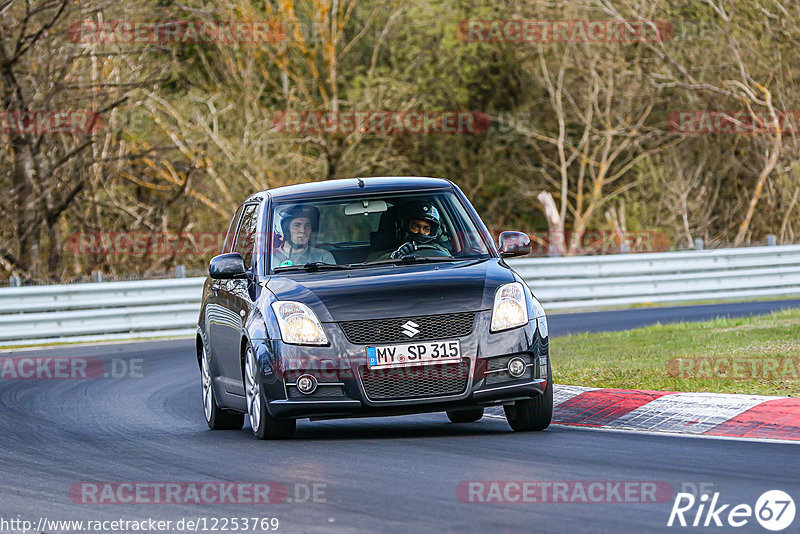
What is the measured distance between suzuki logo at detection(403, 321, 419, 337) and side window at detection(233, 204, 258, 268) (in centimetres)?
199

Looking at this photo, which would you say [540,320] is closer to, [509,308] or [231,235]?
[509,308]

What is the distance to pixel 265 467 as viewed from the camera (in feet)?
27.6

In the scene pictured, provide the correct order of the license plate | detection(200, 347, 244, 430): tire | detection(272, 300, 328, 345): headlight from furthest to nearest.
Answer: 1. detection(200, 347, 244, 430): tire
2. detection(272, 300, 328, 345): headlight
3. the license plate

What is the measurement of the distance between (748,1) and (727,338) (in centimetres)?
2196

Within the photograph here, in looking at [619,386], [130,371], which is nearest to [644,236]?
[130,371]

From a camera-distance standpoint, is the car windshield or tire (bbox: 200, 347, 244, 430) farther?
tire (bbox: 200, 347, 244, 430)

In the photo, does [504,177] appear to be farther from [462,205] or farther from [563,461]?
[563,461]

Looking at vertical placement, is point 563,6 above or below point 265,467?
above

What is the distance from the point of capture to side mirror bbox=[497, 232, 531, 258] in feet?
33.5

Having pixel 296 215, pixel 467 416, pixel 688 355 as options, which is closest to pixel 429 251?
pixel 296 215

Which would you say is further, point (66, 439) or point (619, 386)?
point (619, 386)

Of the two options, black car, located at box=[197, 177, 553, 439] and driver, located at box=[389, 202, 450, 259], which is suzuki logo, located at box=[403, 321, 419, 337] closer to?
black car, located at box=[197, 177, 553, 439]

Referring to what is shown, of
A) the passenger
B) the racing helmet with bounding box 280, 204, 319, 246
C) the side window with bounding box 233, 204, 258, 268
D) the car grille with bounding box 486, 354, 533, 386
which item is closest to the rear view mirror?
the passenger

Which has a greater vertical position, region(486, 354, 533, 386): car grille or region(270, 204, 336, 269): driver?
region(270, 204, 336, 269): driver
